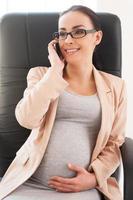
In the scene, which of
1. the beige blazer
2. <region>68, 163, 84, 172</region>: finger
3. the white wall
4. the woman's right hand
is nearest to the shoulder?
the beige blazer

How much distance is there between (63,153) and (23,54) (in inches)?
21.1

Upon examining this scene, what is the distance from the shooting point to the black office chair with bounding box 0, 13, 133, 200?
1.53 metres

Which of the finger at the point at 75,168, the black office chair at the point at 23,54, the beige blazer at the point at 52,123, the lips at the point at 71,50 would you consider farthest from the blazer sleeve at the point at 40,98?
the black office chair at the point at 23,54

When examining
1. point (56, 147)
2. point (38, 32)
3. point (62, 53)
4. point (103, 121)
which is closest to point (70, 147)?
point (56, 147)

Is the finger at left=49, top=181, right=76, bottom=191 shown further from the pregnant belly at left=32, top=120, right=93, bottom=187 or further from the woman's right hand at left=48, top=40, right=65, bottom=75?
the woman's right hand at left=48, top=40, right=65, bottom=75

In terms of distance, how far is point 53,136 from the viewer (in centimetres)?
126

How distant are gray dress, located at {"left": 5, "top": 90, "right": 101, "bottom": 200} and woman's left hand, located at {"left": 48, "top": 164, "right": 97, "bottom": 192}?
21 mm

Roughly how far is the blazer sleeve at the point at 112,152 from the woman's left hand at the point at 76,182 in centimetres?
4

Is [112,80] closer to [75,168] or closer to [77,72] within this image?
[77,72]

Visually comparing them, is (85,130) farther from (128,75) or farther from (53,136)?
(128,75)

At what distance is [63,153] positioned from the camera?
1242mm

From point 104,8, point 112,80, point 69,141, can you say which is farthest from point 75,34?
point 104,8

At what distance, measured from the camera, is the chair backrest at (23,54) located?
60.2 inches

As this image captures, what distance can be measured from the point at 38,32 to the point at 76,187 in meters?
0.73
